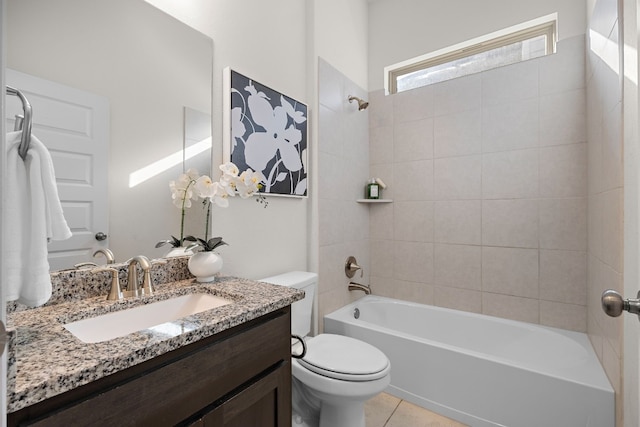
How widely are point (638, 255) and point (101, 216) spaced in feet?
5.61

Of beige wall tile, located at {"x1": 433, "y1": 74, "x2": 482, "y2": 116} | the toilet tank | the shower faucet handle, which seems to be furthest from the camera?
the shower faucet handle

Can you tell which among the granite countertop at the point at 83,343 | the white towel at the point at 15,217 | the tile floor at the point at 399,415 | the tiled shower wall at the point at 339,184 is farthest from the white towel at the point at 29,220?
the tile floor at the point at 399,415

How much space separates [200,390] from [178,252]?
0.68 metres

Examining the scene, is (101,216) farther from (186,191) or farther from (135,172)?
(186,191)

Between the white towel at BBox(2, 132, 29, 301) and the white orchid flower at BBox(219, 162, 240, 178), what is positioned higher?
the white orchid flower at BBox(219, 162, 240, 178)

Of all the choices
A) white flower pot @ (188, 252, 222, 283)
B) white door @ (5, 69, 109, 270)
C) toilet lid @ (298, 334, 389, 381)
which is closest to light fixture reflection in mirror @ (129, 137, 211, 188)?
white door @ (5, 69, 109, 270)

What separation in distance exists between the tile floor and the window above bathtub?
233 centimetres

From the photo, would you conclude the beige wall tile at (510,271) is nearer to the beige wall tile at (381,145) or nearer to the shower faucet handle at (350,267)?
the shower faucet handle at (350,267)

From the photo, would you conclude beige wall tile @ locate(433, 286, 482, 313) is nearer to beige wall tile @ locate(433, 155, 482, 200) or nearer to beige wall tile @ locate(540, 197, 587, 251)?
beige wall tile @ locate(540, 197, 587, 251)

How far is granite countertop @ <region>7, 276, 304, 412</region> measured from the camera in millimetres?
521

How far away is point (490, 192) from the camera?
2.15 metres

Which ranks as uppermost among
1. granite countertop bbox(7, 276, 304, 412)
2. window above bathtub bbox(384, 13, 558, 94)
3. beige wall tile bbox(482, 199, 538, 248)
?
window above bathtub bbox(384, 13, 558, 94)

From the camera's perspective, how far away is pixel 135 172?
1.16m

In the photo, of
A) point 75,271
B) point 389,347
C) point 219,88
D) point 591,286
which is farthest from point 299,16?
point 591,286
